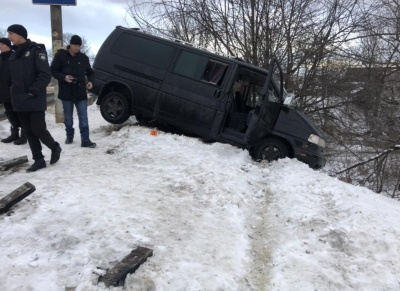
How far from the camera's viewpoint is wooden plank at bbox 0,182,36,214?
12.6 ft

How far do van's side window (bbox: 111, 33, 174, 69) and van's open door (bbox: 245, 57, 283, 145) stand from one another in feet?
7.06

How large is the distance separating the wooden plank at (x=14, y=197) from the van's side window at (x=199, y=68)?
4.31 m

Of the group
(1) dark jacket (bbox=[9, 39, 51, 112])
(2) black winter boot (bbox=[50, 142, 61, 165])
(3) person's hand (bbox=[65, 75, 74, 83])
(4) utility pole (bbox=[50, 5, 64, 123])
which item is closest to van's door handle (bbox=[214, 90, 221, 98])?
(3) person's hand (bbox=[65, 75, 74, 83])

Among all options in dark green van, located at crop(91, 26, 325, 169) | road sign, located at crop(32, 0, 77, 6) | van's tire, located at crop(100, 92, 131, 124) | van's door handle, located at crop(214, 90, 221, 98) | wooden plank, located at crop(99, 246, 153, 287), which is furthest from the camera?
road sign, located at crop(32, 0, 77, 6)

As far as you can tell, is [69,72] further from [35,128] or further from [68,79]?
[35,128]

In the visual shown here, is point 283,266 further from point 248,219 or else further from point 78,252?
point 78,252

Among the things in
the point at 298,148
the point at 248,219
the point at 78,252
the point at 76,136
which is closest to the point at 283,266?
the point at 248,219

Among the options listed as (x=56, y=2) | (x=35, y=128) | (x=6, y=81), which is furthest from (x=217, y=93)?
(x=56, y=2)

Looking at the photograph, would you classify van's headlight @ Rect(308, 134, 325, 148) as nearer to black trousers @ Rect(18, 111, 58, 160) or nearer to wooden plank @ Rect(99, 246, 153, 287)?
black trousers @ Rect(18, 111, 58, 160)

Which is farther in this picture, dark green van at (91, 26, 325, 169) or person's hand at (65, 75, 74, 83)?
dark green van at (91, 26, 325, 169)

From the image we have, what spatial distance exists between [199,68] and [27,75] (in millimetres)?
3472

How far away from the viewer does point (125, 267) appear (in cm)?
307

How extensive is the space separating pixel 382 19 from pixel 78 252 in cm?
1156

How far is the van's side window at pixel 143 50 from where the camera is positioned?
25.8 ft
